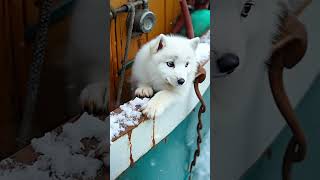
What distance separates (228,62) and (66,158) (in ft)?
0.89

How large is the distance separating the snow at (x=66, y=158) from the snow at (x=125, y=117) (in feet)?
0.21

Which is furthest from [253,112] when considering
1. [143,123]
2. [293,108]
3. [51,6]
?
[51,6]

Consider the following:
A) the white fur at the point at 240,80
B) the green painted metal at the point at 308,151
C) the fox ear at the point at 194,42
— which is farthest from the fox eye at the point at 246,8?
the fox ear at the point at 194,42

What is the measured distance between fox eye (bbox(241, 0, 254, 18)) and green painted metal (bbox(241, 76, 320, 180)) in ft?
0.42

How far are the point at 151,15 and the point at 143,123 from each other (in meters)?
0.19

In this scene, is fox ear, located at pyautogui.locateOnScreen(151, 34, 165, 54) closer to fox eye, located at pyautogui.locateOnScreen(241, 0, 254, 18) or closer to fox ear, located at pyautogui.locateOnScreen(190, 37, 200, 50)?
fox ear, located at pyautogui.locateOnScreen(190, 37, 200, 50)

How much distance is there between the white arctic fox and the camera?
2.59ft

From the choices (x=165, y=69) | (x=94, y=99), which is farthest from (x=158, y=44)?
(x=94, y=99)

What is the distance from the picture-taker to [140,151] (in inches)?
28.3

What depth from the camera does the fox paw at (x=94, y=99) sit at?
0.60 m

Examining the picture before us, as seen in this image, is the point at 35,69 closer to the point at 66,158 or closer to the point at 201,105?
the point at 66,158

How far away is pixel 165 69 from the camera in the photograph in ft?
2.93

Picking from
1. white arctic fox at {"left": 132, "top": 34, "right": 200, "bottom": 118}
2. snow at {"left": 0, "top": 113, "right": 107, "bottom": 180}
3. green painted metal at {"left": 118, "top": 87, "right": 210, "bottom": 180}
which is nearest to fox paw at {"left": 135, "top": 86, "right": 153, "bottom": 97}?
white arctic fox at {"left": 132, "top": 34, "right": 200, "bottom": 118}

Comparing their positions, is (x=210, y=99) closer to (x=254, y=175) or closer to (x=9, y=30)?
(x=254, y=175)
